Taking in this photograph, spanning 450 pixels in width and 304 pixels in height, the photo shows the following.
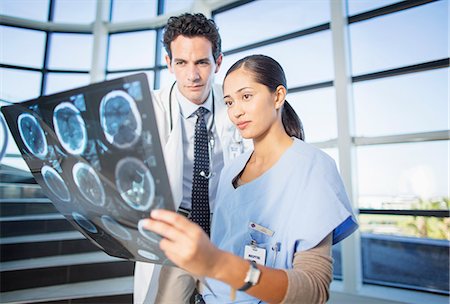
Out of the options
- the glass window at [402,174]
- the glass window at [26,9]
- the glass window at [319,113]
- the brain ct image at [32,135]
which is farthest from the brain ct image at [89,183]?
the glass window at [26,9]

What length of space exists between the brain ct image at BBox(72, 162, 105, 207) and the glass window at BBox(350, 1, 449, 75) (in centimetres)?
301

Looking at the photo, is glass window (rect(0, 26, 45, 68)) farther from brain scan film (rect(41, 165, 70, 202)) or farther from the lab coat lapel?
brain scan film (rect(41, 165, 70, 202))

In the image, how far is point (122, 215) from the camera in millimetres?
487

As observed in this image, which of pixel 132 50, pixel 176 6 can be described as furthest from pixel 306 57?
pixel 132 50

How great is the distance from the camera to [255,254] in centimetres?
66

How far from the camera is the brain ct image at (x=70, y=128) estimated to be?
48 centimetres

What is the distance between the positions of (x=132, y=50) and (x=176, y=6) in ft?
3.57

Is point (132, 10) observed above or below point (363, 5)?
above

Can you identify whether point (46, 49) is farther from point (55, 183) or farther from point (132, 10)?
point (55, 183)

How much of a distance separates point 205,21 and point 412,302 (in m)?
2.67

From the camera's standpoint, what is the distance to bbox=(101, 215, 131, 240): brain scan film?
52 cm

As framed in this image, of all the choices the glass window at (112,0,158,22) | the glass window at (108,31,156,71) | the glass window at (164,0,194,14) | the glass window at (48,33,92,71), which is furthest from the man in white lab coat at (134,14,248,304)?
the glass window at (48,33,92,71)

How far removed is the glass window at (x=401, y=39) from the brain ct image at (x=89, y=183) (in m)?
3.01

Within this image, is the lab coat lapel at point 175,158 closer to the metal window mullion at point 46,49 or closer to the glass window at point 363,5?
the glass window at point 363,5
